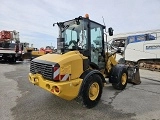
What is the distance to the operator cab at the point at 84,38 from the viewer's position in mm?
4953

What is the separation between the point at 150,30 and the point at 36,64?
1079 centimetres

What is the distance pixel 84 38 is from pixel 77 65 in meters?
0.90

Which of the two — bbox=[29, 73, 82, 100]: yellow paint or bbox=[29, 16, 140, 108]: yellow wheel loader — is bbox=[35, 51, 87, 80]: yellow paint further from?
bbox=[29, 73, 82, 100]: yellow paint

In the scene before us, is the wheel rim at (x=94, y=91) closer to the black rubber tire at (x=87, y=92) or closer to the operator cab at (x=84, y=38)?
the black rubber tire at (x=87, y=92)

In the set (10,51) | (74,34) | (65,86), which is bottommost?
(65,86)

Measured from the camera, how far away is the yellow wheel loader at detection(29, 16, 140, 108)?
4.12 metres

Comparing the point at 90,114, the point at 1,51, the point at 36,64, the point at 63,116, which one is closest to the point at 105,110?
the point at 90,114

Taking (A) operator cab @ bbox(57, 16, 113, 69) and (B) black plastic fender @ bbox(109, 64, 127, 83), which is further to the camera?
(B) black plastic fender @ bbox(109, 64, 127, 83)

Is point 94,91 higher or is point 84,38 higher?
point 84,38

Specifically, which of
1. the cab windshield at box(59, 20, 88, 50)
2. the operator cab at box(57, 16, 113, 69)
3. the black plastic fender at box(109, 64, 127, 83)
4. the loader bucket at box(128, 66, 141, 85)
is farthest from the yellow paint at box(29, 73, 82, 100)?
the loader bucket at box(128, 66, 141, 85)

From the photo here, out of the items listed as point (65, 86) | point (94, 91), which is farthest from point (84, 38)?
point (65, 86)

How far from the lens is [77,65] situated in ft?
14.5

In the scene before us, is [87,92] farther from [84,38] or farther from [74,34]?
[74,34]

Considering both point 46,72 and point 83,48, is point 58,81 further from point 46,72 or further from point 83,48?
point 83,48
